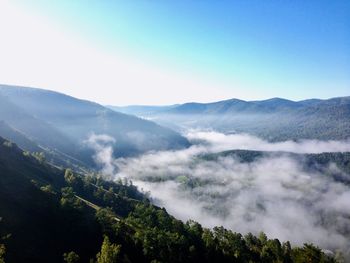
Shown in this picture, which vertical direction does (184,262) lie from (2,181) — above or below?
below

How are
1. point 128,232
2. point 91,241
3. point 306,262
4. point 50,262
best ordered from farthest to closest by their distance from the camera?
point 128,232, point 91,241, point 306,262, point 50,262

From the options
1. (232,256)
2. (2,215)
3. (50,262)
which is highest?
(2,215)

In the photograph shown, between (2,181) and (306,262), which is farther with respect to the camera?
(2,181)

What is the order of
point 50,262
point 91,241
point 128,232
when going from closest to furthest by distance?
point 50,262
point 91,241
point 128,232

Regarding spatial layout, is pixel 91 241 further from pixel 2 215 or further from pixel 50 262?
pixel 2 215

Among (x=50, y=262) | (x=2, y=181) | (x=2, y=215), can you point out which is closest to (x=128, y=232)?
(x=50, y=262)

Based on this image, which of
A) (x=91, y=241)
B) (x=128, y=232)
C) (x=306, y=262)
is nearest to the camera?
(x=306, y=262)

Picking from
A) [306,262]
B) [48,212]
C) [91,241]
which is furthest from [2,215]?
[306,262]

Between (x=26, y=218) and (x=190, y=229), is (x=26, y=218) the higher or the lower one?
the higher one

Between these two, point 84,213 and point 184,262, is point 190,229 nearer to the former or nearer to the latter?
point 184,262
